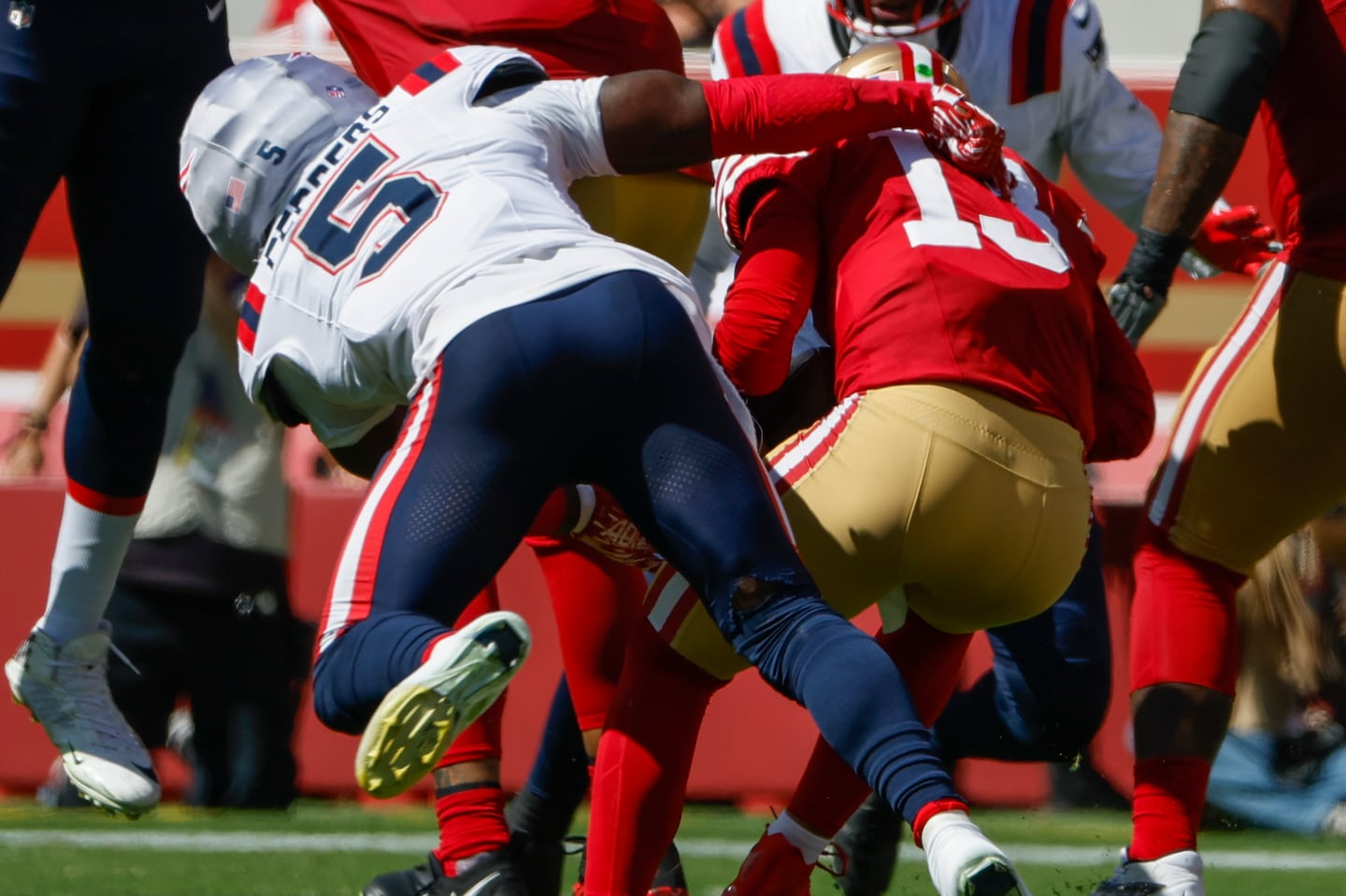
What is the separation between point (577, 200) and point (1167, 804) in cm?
142

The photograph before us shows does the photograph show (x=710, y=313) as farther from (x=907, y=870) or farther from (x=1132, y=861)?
(x=1132, y=861)

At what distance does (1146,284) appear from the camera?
11.0 ft

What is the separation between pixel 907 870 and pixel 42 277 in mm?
4488

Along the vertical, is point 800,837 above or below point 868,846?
above

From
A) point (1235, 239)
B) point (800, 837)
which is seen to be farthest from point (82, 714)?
point (1235, 239)

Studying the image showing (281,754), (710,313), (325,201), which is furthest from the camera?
(281,754)

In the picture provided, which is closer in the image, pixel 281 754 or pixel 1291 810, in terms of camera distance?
pixel 1291 810

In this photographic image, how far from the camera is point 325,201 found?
282 centimetres

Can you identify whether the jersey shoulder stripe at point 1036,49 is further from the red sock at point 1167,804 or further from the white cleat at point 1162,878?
the white cleat at point 1162,878

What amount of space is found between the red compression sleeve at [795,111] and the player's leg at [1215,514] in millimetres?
804

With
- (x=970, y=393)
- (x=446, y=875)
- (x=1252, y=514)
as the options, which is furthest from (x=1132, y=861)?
(x=446, y=875)

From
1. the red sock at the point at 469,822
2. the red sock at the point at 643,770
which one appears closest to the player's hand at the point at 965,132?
the red sock at the point at 643,770

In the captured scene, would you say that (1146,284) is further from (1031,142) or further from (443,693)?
(443,693)

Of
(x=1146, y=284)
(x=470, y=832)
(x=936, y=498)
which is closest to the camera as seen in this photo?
(x=936, y=498)
